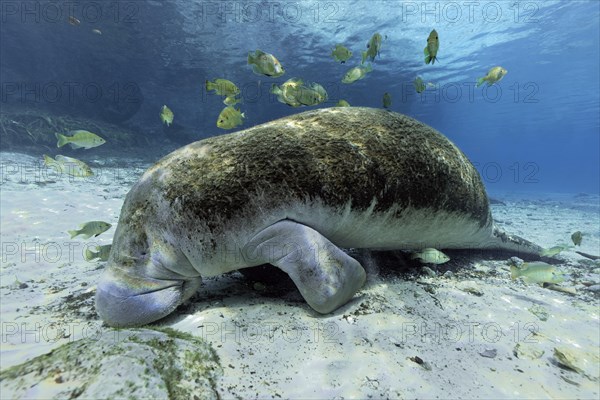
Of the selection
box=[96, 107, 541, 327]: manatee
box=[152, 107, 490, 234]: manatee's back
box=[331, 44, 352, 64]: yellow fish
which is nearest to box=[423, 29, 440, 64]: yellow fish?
box=[152, 107, 490, 234]: manatee's back

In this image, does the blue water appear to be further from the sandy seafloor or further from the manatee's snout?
the manatee's snout

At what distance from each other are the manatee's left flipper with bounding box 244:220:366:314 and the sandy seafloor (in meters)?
0.23

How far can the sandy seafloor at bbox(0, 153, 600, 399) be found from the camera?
2373 millimetres

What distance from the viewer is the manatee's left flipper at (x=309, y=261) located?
2984mm

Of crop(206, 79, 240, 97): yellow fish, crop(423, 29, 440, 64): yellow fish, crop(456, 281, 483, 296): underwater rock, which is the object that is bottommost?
crop(456, 281, 483, 296): underwater rock

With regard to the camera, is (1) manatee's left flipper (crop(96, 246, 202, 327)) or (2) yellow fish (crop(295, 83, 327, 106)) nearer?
(1) manatee's left flipper (crop(96, 246, 202, 327))

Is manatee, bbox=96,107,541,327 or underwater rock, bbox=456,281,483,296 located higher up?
manatee, bbox=96,107,541,327

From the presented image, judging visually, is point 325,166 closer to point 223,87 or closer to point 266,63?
point 266,63

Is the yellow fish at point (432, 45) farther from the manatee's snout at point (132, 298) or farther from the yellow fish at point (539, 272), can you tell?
the manatee's snout at point (132, 298)

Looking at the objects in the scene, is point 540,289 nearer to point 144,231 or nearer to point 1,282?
point 144,231

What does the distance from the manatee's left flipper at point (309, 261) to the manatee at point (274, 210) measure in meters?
0.01

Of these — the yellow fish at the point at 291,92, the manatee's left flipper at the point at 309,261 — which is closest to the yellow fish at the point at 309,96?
the yellow fish at the point at 291,92

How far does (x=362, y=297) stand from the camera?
3.46 metres

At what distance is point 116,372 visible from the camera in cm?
176
